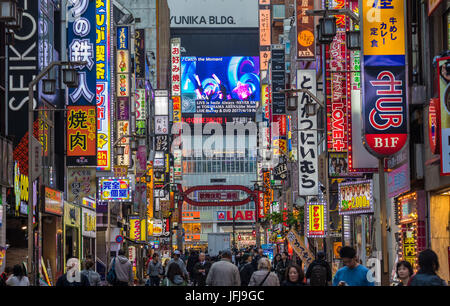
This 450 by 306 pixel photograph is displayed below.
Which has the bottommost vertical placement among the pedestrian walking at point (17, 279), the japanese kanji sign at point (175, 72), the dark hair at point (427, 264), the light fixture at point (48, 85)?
the pedestrian walking at point (17, 279)

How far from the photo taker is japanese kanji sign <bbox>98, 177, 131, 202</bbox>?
45.8 meters

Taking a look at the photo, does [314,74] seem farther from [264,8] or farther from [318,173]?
[264,8]

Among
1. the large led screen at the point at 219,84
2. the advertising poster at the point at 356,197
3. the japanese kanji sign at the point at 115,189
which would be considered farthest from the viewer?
the large led screen at the point at 219,84

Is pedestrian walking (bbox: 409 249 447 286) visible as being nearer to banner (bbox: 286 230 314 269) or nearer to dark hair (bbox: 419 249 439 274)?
dark hair (bbox: 419 249 439 274)

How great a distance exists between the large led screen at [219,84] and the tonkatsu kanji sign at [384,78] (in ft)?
516

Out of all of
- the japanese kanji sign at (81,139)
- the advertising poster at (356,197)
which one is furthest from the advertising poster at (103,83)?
the advertising poster at (356,197)

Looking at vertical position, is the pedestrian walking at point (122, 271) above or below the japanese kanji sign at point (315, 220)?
below

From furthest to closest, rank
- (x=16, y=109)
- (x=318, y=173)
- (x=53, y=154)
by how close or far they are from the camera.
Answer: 1. (x=318, y=173)
2. (x=53, y=154)
3. (x=16, y=109)

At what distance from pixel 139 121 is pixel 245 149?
9484 cm

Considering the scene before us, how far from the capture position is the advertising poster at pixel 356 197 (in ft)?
87.0

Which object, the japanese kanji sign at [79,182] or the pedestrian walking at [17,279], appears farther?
the japanese kanji sign at [79,182]

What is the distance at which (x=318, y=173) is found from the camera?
157 feet

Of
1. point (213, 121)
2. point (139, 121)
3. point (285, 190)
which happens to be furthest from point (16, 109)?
point (213, 121)

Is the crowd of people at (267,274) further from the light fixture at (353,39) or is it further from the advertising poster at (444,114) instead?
the light fixture at (353,39)
